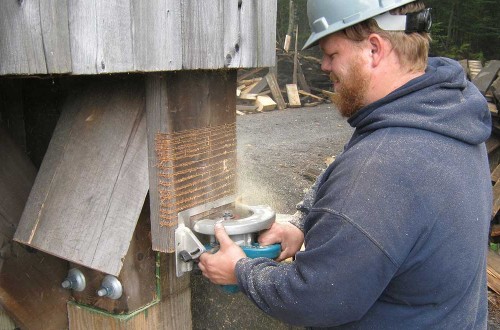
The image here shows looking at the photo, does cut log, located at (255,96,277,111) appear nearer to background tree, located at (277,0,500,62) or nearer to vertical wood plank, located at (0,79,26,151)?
background tree, located at (277,0,500,62)

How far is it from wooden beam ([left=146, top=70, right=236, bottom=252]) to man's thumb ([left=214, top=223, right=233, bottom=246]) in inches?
4.2

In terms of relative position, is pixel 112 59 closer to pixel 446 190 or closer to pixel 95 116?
pixel 95 116

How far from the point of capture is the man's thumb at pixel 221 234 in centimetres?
164

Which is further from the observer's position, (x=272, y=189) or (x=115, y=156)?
(x=272, y=189)

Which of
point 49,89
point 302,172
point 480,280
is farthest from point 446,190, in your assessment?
point 302,172

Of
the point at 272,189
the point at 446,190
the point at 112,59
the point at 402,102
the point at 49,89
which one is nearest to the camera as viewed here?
the point at 112,59

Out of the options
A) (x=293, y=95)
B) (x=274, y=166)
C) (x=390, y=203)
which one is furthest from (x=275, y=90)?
(x=390, y=203)

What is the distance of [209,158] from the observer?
66.2 inches

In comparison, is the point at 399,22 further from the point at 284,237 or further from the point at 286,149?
the point at 286,149

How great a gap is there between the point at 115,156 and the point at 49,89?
21.2 inches

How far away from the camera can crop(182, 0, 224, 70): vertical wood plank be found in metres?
1.37

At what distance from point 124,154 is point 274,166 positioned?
5.72 meters

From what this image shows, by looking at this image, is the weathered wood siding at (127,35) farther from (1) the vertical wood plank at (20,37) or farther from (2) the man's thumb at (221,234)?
(2) the man's thumb at (221,234)

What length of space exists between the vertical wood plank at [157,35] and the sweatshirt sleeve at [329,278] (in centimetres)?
64
